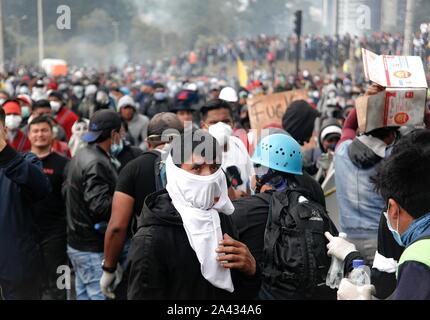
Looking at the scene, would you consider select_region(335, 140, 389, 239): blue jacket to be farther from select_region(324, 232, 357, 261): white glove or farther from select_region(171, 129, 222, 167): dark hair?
select_region(171, 129, 222, 167): dark hair

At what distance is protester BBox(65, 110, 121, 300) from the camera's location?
5863 millimetres

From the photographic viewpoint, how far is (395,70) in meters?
4.78

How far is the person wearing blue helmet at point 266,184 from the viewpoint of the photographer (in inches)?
161

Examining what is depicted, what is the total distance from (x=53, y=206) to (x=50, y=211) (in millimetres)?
50

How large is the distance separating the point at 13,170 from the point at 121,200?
0.76 meters

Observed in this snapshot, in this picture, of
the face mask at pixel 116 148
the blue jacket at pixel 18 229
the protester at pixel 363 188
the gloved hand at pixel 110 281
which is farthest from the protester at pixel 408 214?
the face mask at pixel 116 148

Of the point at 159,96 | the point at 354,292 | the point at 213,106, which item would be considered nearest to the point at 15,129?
the point at 213,106

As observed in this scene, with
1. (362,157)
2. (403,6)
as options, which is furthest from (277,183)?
(403,6)

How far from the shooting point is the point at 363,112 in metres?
4.84

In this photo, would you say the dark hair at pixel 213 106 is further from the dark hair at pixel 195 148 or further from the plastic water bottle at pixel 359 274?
the plastic water bottle at pixel 359 274

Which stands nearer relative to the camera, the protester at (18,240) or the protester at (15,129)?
the protester at (18,240)

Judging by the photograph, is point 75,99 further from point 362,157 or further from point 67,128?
point 362,157

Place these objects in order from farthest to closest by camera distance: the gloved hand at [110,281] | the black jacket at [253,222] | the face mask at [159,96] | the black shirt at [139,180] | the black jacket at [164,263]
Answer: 1. the face mask at [159,96]
2. the gloved hand at [110,281]
3. the black shirt at [139,180]
4. the black jacket at [253,222]
5. the black jacket at [164,263]

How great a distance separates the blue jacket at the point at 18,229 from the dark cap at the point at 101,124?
0.71 m
